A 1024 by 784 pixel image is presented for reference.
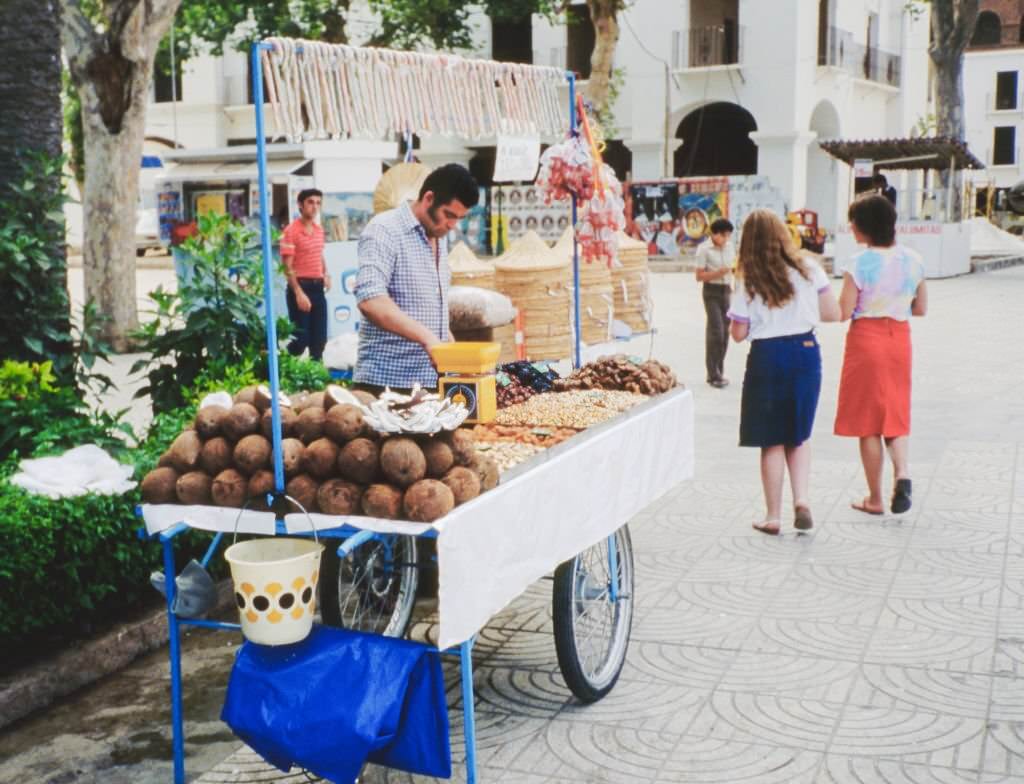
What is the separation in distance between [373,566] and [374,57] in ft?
6.51

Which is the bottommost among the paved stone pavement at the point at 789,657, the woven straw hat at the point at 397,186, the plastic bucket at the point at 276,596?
the paved stone pavement at the point at 789,657

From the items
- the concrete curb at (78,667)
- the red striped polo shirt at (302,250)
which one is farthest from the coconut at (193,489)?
Answer: the red striped polo shirt at (302,250)

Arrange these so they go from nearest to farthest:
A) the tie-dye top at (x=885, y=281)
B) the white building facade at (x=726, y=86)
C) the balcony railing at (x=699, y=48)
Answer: the tie-dye top at (x=885, y=281)
the white building facade at (x=726, y=86)
the balcony railing at (x=699, y=48)

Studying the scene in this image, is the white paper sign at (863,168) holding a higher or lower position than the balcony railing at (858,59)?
lower

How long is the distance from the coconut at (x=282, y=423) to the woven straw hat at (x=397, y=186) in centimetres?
681

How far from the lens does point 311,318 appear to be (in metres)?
11.7

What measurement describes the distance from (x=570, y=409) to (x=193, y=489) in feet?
5.53

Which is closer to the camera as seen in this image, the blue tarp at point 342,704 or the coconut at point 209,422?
the blue tarp at point 342,704

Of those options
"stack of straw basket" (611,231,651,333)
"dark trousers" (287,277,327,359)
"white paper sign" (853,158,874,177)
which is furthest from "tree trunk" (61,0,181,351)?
"white paper sign" (853,158,874,177)

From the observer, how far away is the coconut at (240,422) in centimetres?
373

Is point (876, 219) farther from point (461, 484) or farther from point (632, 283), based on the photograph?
point (632, 283)

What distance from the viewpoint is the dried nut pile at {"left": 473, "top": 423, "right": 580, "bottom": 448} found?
4.35 m

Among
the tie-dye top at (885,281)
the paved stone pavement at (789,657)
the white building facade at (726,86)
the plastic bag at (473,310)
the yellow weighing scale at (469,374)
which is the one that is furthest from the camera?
the white building facade at (726,86)

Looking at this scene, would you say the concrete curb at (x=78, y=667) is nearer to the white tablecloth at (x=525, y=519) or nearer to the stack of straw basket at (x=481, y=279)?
the white tablecloth at (x=525, y=519)
